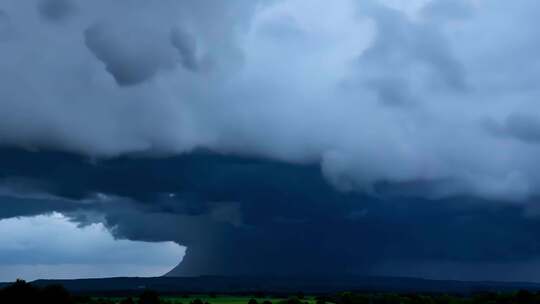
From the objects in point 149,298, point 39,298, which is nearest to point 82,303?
point 149,298

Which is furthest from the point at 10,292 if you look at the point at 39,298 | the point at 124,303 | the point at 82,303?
the point at 124,303

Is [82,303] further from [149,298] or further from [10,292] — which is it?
[10,292]

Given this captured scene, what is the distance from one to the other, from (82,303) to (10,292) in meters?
64.7

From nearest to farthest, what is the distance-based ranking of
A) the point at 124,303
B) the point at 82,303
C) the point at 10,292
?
the point at 10,292 → the point at 82,303 → the point at 124,303

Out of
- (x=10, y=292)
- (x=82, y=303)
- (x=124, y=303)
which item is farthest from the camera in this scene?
(x=124, y=303)

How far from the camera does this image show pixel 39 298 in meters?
110

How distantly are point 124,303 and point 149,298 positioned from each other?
14.1m

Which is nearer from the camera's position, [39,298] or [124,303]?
[39,298]

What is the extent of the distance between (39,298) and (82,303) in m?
63.5

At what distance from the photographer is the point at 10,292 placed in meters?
108

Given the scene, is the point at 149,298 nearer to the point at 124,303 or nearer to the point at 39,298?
the point at 124,303

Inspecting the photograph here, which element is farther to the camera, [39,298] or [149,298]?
[149,298]

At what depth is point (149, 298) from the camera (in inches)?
7037
